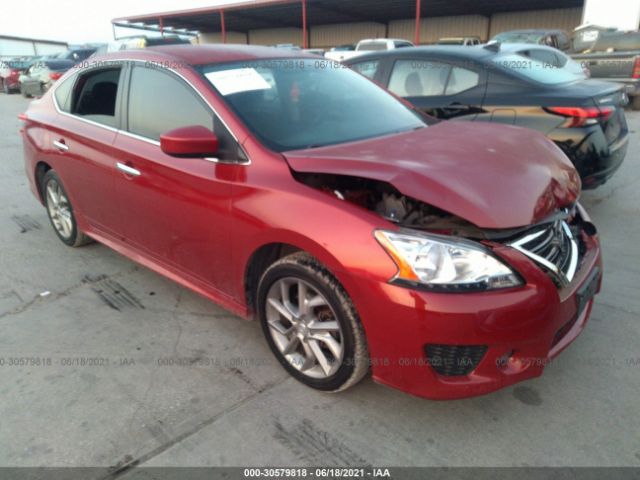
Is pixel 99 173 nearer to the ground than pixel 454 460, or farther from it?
farther from it

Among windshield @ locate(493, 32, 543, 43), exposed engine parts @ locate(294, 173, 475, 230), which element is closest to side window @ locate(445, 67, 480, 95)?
exposed engine parts @ locate(294, 173, 475, 230)

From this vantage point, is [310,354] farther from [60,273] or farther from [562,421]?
[60,273]

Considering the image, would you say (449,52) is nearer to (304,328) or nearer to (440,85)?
(440,85)

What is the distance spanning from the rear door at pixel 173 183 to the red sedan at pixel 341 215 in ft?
0.04

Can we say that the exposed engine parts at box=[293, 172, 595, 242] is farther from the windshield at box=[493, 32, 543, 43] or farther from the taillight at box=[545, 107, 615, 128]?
the windshield at box=[493, 32, 543, 43]

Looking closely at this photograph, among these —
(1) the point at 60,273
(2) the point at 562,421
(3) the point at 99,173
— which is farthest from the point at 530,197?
(1) the point at 60,273

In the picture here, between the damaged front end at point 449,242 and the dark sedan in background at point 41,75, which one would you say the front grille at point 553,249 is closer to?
the damaged front end at point 449,242

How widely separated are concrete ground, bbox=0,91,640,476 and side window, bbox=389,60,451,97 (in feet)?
9.13

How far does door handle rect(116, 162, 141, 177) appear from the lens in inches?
123

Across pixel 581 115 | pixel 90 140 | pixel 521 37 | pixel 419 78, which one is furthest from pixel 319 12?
pixel 90 140

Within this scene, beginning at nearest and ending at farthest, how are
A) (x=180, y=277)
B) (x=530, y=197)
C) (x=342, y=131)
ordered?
(x=530, y=197), (x=342, y=131), (x=180, y=277)

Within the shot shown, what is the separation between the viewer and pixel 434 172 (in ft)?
7.39

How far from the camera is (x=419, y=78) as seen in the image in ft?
18.3

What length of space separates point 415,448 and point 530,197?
122 centimetres
